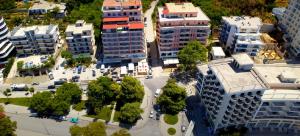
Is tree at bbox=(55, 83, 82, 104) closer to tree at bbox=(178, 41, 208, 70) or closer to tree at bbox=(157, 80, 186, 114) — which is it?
tree at bbox=(157, 80, 186, 114)

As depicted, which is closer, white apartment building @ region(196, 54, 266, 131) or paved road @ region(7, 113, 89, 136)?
white apartment building @ region(196, 54, 266, 131)

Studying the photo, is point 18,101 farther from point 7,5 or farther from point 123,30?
point 7,5

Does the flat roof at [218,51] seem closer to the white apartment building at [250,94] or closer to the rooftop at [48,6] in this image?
the white apartment building at [250,94]

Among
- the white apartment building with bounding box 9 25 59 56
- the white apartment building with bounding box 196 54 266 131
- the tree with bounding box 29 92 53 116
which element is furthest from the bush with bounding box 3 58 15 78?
the white apartment building with bounding box 196 54 266 131

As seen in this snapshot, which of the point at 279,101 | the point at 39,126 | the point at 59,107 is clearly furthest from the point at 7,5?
the point at 279,101

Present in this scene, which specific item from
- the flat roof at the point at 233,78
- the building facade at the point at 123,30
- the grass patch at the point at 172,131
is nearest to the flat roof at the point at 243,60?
the flat roof at the point at 233,78
